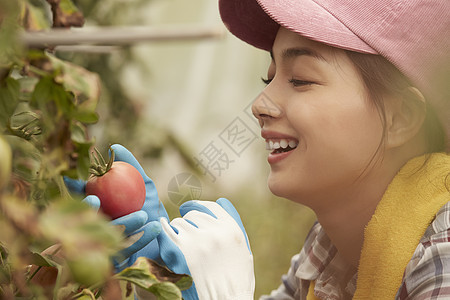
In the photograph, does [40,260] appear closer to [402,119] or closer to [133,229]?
[133,229]

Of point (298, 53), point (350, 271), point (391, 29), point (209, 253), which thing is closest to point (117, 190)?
Answer: point (209, 253)

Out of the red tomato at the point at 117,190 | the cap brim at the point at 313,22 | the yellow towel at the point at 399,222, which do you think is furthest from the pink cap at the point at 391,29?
the red tomato at the point at 117,190

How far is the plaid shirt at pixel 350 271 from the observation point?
778 mm

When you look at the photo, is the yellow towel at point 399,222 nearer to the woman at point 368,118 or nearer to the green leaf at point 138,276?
the woman at point 368,118

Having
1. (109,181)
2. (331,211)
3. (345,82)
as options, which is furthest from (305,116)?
(109,181)

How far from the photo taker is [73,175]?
42cm

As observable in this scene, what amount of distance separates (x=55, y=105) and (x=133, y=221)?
1.06ft

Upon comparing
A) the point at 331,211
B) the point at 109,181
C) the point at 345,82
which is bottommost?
the point at 331,211

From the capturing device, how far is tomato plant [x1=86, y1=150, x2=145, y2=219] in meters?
0.70

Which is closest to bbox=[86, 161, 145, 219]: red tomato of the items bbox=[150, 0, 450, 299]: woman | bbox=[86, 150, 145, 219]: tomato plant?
bbox=[86, 150, 145, 219]: tomato plant

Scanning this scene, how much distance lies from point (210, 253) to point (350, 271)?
0.46m

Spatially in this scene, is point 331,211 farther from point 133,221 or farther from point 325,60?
point 133,221

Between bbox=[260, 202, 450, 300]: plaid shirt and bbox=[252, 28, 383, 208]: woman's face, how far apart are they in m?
0.16

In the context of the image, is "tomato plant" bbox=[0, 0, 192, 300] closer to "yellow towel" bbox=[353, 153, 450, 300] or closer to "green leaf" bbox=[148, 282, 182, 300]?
"green leaf" bbox=[148, 282, 182, 300]
